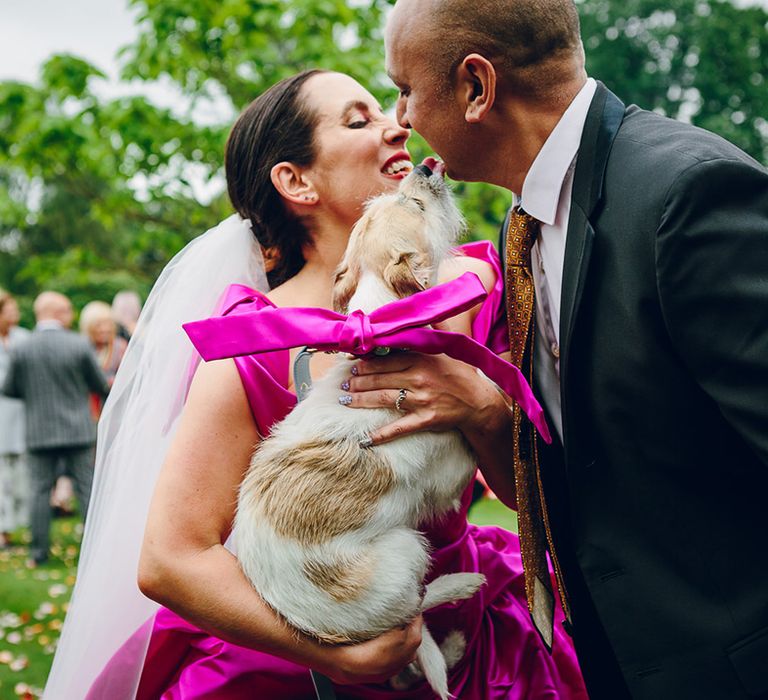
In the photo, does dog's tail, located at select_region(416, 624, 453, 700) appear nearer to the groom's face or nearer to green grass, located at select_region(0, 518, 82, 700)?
the groom's face

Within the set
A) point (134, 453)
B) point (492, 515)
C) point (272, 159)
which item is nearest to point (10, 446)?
point (492, 515)

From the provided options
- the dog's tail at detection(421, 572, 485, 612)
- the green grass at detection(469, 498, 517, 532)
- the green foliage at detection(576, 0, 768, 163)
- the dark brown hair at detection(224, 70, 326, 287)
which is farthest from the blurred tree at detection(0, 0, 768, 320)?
the green foliage at detection(576, 0, 768, 163)

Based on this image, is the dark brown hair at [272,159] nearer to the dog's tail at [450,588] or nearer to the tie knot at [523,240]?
the tie knot at [523,240]

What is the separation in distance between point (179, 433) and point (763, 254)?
1.74 meters

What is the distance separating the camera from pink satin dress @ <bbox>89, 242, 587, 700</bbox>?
2695 millimetres

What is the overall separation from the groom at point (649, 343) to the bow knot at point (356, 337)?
22.2 inches

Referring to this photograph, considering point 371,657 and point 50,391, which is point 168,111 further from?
point 371,657

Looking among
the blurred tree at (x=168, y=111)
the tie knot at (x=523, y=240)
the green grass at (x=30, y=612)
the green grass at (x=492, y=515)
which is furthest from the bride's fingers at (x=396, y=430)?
the green grass at (x=492, y=515)

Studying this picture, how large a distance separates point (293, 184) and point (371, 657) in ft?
5.71

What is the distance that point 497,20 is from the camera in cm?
247

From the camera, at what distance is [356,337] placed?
246 centimetres

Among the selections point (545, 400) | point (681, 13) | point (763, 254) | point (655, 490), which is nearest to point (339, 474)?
point (545, 400)

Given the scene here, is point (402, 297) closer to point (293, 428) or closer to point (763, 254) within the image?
point (293, 428)

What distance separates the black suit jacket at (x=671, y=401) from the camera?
6.45 ft
